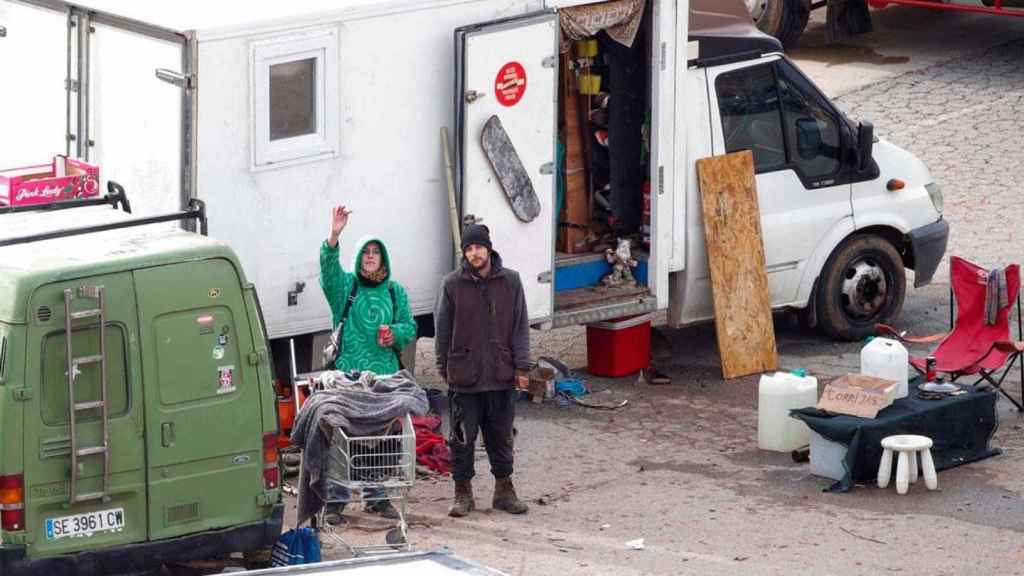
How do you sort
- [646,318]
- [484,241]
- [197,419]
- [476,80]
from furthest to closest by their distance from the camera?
1. [646,318]
2. [476,80]
3. [484,241]
4. [197,419]

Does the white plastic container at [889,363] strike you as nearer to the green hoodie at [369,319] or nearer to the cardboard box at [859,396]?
the cardboard box at [859,396]

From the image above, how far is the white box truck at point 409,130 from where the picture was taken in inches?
434

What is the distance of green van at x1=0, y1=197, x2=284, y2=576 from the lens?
8586 mm

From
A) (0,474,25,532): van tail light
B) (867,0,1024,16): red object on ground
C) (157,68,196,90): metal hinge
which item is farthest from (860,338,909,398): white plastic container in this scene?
(867,0,1024,16): red object on ground

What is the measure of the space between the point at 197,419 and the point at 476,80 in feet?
11.8

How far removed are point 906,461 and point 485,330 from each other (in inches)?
94.7

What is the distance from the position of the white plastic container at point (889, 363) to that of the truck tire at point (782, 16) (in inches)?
406

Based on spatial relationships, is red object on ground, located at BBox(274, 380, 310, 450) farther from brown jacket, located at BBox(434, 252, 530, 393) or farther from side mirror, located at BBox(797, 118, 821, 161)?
side mirror, located at BBox(797, 118, 821, 161)

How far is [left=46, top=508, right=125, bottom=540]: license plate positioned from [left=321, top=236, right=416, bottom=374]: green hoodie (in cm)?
226

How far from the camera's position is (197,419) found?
8.99 metres

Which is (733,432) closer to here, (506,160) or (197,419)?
(506,160)

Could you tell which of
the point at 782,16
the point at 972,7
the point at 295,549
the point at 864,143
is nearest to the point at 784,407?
the point at 864,143

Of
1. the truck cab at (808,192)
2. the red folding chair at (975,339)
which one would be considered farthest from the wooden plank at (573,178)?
the red folding chair at (975,339)

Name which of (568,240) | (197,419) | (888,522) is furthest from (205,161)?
(888,522)
